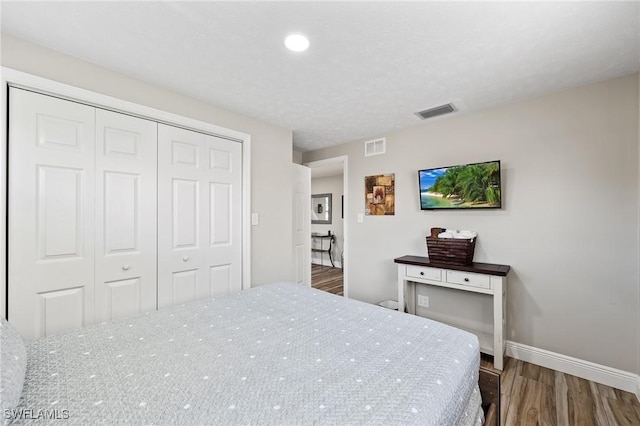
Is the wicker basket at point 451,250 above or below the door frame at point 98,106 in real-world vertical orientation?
below

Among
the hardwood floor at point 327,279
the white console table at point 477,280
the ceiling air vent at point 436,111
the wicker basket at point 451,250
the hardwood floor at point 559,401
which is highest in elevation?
the ceiling air vent at point 436,111

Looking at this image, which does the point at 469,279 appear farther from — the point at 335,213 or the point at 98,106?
the point at 335,213

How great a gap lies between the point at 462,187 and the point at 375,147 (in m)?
1.22

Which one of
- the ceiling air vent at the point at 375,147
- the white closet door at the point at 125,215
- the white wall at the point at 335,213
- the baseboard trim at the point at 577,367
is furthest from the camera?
the white wall at the point at 335,213

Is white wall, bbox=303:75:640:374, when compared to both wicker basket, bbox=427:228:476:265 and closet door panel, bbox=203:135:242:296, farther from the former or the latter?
closet door panel, bbox=203:135:242:296

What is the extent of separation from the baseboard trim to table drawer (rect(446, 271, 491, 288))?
671mm

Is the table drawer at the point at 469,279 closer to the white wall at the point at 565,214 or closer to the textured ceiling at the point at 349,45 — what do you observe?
the white wall at the point at 565,214

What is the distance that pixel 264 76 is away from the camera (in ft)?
6.63

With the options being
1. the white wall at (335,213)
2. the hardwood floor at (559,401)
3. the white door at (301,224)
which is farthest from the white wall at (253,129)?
the white wall at (335,213)

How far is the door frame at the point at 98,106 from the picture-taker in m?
1.54

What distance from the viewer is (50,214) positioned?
169 centimetres

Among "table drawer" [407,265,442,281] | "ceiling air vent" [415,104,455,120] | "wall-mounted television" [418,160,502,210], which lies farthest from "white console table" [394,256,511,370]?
"ceiling air vent" [415,104,455,120]

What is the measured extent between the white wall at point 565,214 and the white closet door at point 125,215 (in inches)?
108

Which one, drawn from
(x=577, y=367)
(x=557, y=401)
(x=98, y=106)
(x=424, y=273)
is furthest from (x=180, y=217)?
(x=577, y=367)
